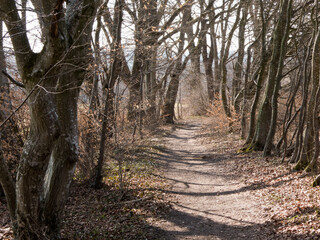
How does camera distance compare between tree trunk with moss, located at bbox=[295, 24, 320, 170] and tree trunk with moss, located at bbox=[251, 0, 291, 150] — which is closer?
tree trunk with moss, located at bbox=[295, 24, 320, 170]

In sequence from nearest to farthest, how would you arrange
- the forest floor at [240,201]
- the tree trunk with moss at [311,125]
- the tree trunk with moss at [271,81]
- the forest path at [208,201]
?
the forest floor at [240,201], the forest path at [208,201], the tree trunk with moss at [311,125], the tree trunk with moss at [271,81]

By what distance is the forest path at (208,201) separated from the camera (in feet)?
18.7

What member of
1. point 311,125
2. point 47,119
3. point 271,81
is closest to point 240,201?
point 311,125

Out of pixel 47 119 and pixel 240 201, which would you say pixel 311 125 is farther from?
pixel 47 119

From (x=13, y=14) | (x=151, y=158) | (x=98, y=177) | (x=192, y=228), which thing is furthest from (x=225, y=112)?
(x=13, y=14)

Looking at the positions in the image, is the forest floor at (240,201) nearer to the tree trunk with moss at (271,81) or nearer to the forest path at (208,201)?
the forest path at (208,201)

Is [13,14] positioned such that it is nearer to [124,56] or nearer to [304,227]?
[124,56]

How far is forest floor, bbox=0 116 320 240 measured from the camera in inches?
218

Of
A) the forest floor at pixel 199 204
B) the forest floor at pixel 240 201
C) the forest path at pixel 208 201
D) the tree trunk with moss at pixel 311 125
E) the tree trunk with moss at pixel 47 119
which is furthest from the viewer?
the tree trunk with moss at pixel 311 125

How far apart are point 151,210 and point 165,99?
56.7 ft

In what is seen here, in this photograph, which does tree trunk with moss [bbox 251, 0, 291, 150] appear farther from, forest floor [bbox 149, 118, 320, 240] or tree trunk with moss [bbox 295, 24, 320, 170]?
tree trunk with moss [bbox 295, 24, 320, 170]

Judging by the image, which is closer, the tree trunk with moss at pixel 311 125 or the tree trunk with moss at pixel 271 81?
the tree trunk with moss at pixel 311 125

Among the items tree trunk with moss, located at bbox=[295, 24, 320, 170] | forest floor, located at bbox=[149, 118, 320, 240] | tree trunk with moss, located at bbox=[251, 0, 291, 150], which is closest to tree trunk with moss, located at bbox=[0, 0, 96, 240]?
forest floor, located at bbox=[149, 118, 320, 240]

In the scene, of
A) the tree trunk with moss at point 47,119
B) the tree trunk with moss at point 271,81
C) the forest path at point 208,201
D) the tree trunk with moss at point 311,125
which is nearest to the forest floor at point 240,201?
the forest path at point 208,201
